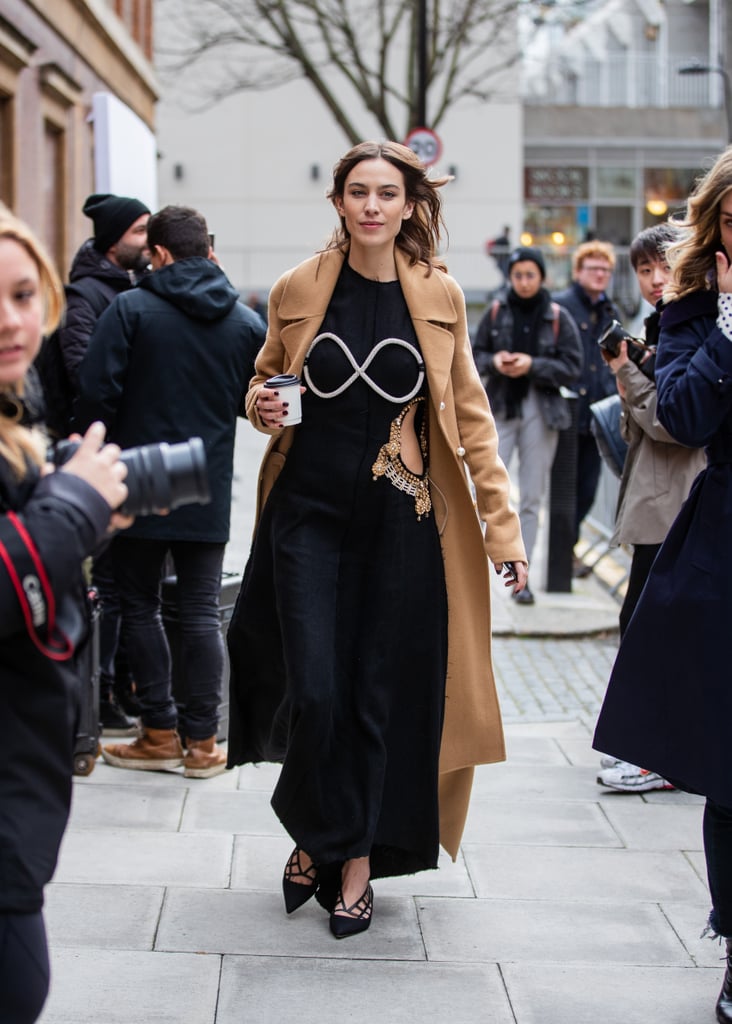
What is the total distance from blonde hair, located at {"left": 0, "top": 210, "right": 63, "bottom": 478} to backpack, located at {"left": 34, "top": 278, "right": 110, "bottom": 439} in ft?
11.1

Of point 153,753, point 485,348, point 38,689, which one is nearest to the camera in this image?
point 38,689

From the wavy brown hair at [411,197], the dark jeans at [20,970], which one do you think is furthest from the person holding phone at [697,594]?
the dark jeans at [20,970]

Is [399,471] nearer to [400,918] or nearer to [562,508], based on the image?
[400,918]

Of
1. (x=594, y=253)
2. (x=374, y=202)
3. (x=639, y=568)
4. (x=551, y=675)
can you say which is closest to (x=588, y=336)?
(x=594, y=253)

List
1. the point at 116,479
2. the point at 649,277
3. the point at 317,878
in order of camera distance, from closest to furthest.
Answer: the point at 116,479 < the point at 317,878 < the point at 649,277

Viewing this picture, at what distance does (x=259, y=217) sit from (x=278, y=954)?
34.9 metres

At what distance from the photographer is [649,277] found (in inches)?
219

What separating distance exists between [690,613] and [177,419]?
90.1 inches

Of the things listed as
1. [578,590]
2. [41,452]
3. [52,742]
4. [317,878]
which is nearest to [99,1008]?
[317,878]

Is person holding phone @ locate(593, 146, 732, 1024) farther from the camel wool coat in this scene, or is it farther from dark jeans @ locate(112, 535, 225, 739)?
dark jeans @ locate(112, 535, 225, 739)

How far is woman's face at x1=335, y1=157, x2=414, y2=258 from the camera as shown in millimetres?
4020

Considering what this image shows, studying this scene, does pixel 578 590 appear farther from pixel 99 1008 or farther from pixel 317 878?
pixel 99 1008

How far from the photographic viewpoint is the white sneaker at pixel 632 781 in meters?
5.55

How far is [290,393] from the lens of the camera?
380cm
